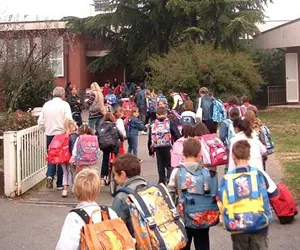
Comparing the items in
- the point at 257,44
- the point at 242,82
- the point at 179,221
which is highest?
the point at 257,44

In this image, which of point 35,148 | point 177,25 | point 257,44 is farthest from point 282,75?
point 35,148

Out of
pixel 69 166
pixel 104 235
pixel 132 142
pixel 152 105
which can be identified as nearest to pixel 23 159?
pixel 69 166

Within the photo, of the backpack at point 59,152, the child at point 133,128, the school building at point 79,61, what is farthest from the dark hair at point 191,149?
the school building at point 79,61

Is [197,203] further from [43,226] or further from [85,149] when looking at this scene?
[85,149]

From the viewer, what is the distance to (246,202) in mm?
5457

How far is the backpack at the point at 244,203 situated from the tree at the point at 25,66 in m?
11.1

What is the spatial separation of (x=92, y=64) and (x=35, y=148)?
2386cm

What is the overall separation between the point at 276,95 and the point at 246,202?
31496 millimetres

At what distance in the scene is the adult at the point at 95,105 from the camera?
14.5 metres

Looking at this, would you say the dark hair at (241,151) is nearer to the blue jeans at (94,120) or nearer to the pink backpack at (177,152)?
the pink backpack at (177,152)

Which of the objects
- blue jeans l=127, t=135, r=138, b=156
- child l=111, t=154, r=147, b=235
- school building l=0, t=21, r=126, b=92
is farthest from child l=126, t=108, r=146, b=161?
school building l=0, t=21, r=126, b=92

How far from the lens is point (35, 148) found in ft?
38.1

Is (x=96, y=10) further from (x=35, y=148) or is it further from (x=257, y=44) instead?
(x=35, y=148)

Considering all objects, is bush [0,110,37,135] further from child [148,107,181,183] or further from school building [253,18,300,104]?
school building [253,18,300,104]
